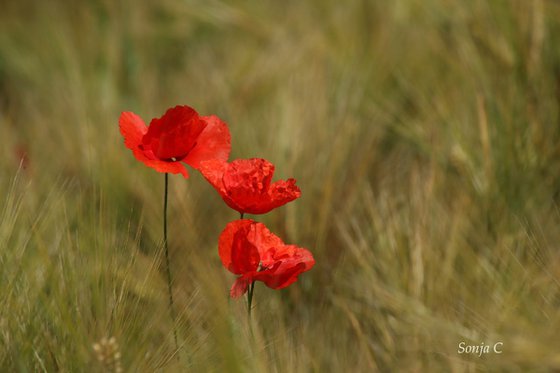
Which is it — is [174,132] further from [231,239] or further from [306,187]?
[306,187]

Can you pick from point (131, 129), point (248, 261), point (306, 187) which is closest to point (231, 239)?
point (248, 261)

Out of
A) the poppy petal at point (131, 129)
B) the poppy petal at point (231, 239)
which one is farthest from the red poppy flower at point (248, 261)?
Result: the poppy petal at point (131, 129)

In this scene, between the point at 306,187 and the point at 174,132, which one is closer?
the point at 174,132

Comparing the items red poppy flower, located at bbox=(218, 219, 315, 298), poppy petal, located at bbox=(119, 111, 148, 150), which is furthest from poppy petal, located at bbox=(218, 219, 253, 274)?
poppy petal, located at bbox=(119, 111, 148, 150)

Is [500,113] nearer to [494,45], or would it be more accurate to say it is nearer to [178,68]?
[494,45]

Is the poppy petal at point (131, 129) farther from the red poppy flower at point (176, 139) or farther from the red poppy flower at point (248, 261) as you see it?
the red poppy flower at point (248, 261)

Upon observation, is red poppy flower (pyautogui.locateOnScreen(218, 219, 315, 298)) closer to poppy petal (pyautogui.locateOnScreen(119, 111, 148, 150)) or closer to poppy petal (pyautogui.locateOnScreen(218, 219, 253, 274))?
poppy petal (pyautogui.locateOnScreen(218, 219, 253, 274))
